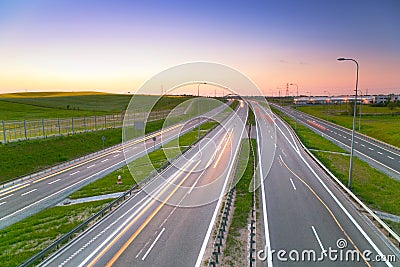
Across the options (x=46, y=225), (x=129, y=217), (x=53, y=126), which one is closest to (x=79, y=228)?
(x=129, y=217)

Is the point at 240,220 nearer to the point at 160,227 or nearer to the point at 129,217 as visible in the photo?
the point at 160,227

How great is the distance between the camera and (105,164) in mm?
38906

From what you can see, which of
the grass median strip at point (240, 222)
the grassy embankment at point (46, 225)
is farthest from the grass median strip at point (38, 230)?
the grass median strip at point (240, 222)

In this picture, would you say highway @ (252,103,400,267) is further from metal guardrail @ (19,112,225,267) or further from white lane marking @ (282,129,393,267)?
metal guardrail @ (19,112,225,267)

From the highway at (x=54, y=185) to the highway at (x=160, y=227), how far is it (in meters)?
7.00

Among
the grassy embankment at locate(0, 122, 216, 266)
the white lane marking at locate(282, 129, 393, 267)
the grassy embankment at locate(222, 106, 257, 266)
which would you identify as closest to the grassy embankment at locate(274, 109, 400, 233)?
the white lane marking at locate(282, 129, 393, 267)

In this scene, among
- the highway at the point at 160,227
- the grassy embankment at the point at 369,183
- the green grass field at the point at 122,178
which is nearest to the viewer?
the highway at the point at 160,227

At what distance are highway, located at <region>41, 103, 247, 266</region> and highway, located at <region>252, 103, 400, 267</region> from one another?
3.75 meters

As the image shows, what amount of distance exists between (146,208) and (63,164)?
74.8 feet

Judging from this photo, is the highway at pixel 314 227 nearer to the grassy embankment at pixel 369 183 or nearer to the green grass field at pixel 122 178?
the grassy embankment at pixel 369 183

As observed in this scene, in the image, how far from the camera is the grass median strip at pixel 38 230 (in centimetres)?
1619

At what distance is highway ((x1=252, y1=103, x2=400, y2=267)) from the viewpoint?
14109mm

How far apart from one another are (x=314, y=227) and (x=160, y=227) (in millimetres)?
9252

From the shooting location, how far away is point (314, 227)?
57.3 feet
